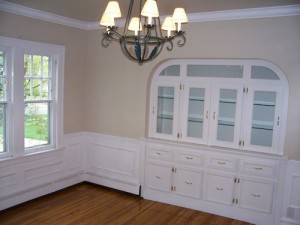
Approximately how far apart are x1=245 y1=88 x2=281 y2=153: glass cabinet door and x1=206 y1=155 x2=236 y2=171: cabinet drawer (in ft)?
1.03

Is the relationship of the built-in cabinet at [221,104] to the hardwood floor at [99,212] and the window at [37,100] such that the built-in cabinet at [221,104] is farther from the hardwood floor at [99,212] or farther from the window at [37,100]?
the window at [37,100]

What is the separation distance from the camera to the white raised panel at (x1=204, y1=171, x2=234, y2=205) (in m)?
4.13

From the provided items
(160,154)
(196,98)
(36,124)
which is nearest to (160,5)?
(196,98)

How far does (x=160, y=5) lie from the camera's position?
365cm

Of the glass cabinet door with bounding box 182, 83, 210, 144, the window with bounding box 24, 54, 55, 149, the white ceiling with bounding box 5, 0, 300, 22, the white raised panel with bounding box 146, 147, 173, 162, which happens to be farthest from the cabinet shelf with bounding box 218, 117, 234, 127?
the window with bounding box 24, 54, 55, 149

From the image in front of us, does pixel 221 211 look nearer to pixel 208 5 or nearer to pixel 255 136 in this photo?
pixel 255 136

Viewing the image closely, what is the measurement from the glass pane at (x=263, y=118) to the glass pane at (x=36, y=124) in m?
3.16

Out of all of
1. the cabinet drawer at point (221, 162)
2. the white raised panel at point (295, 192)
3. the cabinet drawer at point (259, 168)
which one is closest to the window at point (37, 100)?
the cabinet drawer at point (221, 162)

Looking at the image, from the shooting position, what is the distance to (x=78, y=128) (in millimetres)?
5211

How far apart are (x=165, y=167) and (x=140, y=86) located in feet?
4.40

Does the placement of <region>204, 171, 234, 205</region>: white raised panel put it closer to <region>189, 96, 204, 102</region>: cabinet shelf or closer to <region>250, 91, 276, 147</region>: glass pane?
<region>250, 91, 276, 147</region>: glass pane

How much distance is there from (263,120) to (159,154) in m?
1.62

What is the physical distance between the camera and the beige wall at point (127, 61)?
11.9ft

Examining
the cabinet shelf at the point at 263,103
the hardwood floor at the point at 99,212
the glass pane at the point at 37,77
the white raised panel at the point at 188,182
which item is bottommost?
the hardwood floor at the point at 99,212
